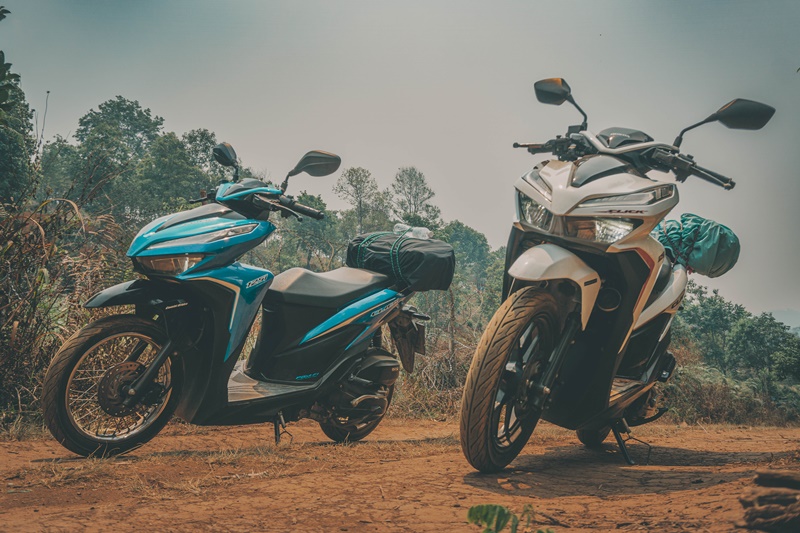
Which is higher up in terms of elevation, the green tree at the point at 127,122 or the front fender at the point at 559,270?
the green tree at the point at 127,122

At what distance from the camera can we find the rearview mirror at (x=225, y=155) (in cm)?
398

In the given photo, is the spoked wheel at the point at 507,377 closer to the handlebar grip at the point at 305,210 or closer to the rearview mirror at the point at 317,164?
the handlebar grip at the point at 305,210

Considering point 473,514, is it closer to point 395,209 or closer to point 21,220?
point 21,220

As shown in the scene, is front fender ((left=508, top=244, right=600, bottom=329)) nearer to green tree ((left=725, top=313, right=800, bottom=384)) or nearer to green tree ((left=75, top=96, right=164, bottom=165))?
green tree ((left=725, top=313, right=800, bottom=384))

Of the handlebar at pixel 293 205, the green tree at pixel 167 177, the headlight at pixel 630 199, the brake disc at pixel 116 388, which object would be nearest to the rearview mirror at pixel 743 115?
the headlight at pixel 630 199

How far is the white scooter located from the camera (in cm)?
299

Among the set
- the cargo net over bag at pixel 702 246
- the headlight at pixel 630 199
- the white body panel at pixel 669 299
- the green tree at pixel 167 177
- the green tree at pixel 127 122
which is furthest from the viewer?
the green tree at pixel 127 122

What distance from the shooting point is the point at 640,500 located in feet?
8.53

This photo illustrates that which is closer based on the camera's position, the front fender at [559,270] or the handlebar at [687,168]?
the front fender at [559,270]

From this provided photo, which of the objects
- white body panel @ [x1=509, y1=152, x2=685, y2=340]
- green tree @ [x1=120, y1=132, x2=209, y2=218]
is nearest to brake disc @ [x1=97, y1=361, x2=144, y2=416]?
white body panel @ [x1=509, y1=152, x2=685, y2=340]

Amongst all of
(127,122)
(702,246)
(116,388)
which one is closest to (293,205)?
(116,388)

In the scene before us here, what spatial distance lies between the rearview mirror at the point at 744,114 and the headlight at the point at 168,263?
2878 millimetres

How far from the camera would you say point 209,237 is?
142 inches

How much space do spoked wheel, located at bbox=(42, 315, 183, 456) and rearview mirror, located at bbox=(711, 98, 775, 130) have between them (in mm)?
3194
